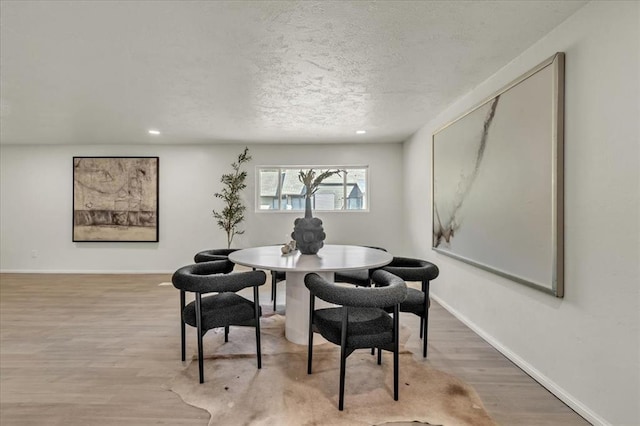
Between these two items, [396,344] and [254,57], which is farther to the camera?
[254,57]

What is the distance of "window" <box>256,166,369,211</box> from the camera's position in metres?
5.57

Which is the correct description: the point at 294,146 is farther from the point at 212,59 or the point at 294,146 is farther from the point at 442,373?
the point at 442,373

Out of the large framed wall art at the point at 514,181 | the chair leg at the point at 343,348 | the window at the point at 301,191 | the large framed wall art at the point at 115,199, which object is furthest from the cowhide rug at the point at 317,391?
the large framed wall art at the point at 115,199

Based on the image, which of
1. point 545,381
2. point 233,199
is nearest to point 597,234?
point 545,381

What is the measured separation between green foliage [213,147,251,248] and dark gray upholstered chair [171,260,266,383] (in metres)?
2.99

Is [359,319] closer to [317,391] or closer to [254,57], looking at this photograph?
[317,391]

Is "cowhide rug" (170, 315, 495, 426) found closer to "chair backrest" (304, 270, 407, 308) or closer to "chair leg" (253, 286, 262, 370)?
"chair leg" (253, 286, 262, 370)

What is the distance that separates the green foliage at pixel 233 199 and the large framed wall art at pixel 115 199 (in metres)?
1.21

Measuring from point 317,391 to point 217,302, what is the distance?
0.96m

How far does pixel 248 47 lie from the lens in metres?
2.17

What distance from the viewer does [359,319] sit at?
2008 millimetres

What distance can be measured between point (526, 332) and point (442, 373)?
68 centimetres

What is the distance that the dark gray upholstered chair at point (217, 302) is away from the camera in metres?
2.03

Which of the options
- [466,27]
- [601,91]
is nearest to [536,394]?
[601,91]
